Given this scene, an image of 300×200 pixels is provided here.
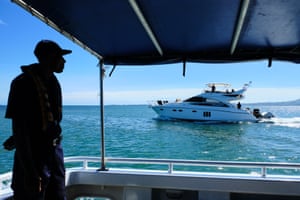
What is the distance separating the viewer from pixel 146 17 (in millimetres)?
1366

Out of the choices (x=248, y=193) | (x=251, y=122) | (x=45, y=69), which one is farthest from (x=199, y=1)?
(x=251, y=122)

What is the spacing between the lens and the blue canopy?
121 cm

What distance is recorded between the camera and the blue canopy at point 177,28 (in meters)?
1.21

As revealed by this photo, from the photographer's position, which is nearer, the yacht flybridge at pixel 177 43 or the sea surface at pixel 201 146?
the yacht flybridge at pixel 177 43

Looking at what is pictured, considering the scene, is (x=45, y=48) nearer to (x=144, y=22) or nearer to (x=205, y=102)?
(x=144, y=22)

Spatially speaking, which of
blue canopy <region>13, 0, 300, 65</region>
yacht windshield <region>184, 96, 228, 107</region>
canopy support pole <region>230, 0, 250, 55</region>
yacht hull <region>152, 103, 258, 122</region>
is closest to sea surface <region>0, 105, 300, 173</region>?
yacht hull <region>152, 103, 258, 122</region>

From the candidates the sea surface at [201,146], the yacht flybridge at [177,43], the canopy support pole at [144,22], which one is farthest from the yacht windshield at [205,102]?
the canopy support pole at [144,22]

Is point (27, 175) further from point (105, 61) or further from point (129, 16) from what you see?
point (105, 61)

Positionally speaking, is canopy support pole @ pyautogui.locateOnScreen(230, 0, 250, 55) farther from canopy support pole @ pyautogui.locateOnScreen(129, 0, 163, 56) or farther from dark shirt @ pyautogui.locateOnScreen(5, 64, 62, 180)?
dark shirt @ pyautogui.locateOnScreen(5, 64, 62, 180)

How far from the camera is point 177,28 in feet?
5.05

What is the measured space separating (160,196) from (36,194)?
1.36 metres

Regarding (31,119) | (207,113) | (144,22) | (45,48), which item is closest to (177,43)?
(144,22)

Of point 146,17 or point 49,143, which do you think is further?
point 146,17

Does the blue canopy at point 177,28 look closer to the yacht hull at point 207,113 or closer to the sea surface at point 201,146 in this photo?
the sea surface at point 201,146
